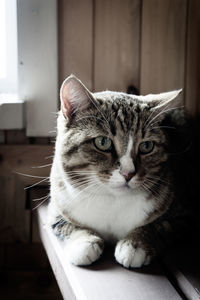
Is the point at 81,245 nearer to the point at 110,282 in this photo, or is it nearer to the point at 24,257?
the point at 110,282

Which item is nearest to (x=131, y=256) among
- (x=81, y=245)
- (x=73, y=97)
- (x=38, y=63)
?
(x=81, y=245)

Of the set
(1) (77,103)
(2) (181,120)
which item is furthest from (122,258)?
(2) (181,120)

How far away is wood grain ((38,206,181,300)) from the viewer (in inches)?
37.4

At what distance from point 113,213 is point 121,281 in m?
0.21

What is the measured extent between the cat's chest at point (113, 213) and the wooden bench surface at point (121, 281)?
2.9 inches

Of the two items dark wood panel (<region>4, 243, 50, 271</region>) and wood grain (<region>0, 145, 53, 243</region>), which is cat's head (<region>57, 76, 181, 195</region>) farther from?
dark wood panel (<region>4, 243, 50, 271</region>)

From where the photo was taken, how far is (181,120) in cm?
159

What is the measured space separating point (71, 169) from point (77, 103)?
184mm

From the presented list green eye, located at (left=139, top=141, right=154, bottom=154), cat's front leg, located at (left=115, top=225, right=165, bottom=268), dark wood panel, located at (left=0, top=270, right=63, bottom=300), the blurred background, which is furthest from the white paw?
dark wood panel, located at (left=0, top=270, right=63, bottom=300)

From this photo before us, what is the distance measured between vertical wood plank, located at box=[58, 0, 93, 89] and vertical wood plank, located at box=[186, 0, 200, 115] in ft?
1.31

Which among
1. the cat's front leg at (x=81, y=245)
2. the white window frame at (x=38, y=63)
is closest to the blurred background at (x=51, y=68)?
the white window frame at (x=38, y=63)

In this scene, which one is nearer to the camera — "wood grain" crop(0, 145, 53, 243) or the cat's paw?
the cat's paw

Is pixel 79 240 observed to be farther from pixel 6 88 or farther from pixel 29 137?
pixel 6 88

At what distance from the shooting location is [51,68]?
1612mm
